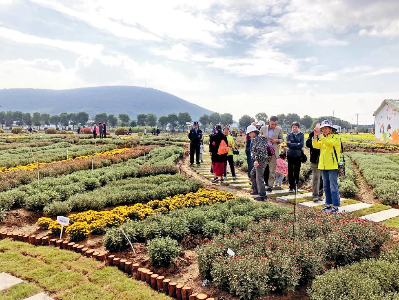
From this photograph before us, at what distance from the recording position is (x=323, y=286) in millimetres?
3738

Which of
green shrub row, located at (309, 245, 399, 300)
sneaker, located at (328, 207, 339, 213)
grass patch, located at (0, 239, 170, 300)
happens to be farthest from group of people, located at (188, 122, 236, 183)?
green shrub row, located at (309, 245, 399, 300)

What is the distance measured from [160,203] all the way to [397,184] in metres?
8.40

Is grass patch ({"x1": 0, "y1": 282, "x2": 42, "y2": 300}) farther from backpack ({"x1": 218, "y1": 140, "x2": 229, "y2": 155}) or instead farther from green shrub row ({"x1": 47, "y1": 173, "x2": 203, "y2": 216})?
backpack ({"x1": 218, "y1": 140, "x2": 229, "y2": 155})

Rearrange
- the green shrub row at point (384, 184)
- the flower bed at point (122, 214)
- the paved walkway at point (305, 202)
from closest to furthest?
the flower bed at point (122, 214), the paved walkway at point (305, 202), the green shrub row at point (384, 184)

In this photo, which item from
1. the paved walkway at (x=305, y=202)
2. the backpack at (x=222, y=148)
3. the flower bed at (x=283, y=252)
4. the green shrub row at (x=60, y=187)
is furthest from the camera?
the backpack at (x=222, y=148)

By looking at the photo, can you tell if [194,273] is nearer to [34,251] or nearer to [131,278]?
[131,278]

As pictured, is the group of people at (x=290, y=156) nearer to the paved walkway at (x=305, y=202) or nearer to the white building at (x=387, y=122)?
the paved walkway at (x=305, y=202)

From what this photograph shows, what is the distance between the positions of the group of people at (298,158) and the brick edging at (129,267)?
500cm

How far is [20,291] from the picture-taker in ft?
13.7

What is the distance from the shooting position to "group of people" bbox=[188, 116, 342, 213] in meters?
7.71

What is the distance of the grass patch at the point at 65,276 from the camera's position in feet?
13.6

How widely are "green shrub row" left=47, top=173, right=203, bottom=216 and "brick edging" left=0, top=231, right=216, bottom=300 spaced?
1.74 meters

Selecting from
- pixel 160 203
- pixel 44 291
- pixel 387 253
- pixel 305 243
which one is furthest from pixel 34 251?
pixel 387 253

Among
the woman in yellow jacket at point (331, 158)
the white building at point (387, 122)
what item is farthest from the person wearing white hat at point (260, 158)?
the white building at point (387, 122)
